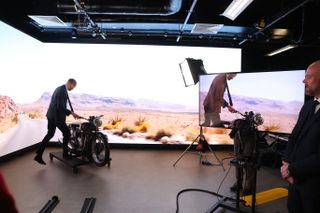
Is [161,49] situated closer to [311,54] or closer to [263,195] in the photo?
[311,54]

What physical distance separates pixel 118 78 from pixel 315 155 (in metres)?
5.15

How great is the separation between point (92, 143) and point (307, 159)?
12.3ft

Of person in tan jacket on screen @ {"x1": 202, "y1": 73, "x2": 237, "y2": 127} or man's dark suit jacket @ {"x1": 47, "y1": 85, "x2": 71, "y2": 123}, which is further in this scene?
man's dark suit jacket @ {"x1": 47, "y1": 85, "x2": 71, "y2": 123}

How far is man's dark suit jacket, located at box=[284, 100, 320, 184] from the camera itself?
1679 mm

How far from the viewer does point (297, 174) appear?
175 cm

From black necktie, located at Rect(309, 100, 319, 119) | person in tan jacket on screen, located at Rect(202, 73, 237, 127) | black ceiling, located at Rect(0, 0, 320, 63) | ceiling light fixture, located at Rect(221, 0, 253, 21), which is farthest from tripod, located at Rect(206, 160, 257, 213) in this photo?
black ceiling, located at Rect(0, 0, 320, 63)

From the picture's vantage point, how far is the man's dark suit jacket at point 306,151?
5.51 feet

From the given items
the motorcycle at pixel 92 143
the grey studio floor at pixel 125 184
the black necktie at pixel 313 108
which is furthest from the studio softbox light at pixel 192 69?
the black necktie at pixel 313 108

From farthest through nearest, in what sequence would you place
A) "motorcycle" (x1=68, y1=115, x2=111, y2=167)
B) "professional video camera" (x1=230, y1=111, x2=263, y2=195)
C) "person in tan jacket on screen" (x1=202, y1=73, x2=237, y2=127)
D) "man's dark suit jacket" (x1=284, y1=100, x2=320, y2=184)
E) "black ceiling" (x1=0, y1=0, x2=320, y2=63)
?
1. "motorcycle" (x1=68, y1=115, x2=111, y2=167)
2. "person in tan jacket on screen" (x1=202, y1=73, x2=237, y2=127)
3. "black ceiling" (x1=0, y1=0, x2=320, y2=63)
4. "professional video camera" (x1=230, y1=111, x2=263, y2=195)
5. "man's dark suit jacket" (x1=284, y1=100, x2=320, y2=184)

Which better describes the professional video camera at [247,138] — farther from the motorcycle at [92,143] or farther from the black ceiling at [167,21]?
the motorcycle at [92,143]

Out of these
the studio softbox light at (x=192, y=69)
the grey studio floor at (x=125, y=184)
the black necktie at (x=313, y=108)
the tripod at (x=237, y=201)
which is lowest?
the grey studio floor at (x=125, y=184)

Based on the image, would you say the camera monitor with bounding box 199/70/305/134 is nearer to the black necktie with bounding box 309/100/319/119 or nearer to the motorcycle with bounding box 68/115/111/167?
the black necktie with bounding box 309/100/319/119

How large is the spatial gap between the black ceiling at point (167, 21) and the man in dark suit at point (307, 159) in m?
2.49

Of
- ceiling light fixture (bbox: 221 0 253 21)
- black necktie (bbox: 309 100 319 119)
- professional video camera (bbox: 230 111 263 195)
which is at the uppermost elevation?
ceiling light fixture (bbox: 221 0 253 21)
